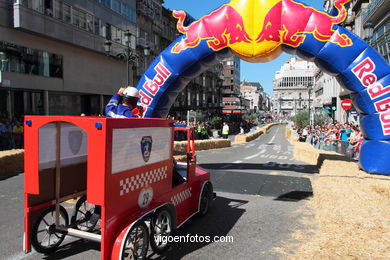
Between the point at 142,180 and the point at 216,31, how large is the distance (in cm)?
636

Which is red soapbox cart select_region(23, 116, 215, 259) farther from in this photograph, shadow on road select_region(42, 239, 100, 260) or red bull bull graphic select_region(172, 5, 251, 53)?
red bull bull graphic select_region(172, 5, 251, 53)

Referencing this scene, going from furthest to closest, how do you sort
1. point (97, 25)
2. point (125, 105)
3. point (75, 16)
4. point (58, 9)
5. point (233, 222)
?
point (97, 25), point (75, 16), point (58, 9), point (233, 222), point (125, 105)

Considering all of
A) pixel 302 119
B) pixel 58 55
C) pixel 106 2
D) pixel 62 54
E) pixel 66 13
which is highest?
pixel 106 2

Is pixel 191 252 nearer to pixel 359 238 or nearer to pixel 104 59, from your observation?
pixel 359 238

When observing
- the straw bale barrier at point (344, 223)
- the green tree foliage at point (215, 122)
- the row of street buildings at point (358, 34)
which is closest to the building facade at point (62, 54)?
the straw bale barrier at point (344, 223)

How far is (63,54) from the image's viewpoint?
2423 centimetres

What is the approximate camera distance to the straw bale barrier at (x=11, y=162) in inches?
439

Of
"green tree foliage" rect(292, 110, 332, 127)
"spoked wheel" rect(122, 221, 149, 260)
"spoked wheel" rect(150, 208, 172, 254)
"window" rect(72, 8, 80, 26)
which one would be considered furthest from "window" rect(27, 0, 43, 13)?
"green tree foliage" rect(292, 110, 332, 127)

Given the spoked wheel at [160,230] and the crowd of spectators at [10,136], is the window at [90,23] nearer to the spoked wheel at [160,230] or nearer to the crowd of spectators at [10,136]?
the crowd of spectators at [10,136]

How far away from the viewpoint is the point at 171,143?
5570 millimetres

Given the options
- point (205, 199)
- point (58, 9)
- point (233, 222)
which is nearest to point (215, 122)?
point (58, 9)

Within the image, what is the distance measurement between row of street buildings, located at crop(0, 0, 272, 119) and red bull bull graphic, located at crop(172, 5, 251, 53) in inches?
234

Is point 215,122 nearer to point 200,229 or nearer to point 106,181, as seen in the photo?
point 200,229

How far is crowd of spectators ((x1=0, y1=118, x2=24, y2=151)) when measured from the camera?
1673 centimetres
